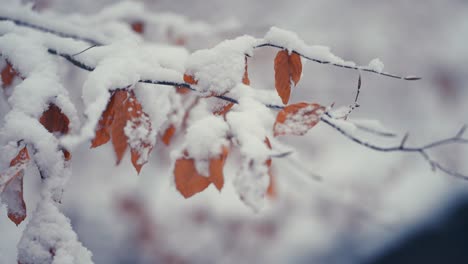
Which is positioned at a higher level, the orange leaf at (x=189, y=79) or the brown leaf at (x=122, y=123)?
the orange leaf at (x=189, y=79)

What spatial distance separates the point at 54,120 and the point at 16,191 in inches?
11.4

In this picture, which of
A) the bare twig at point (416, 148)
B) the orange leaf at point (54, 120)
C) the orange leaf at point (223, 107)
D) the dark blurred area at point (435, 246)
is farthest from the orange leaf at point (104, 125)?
the dark blurred area at point (435, 246)

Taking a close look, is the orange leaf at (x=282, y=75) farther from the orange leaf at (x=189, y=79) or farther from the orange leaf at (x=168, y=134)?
the orange leaf at (x=168, y=134)

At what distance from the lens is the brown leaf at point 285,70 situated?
1138mm

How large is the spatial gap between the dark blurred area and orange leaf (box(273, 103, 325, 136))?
5551 mm

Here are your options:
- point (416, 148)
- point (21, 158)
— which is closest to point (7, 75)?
point (21, 158)

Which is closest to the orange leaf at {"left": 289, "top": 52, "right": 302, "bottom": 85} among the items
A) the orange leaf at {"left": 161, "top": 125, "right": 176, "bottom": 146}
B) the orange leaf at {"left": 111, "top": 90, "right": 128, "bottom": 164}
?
the orange leaf at {"left": 111, "top": 90, "right": 128, "bottom": 164}

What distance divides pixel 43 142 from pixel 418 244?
621 cm

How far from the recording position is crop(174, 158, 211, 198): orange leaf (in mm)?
973

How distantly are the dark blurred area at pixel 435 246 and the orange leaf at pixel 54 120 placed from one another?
5.86m

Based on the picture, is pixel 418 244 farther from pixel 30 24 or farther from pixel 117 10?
pixel 30 24

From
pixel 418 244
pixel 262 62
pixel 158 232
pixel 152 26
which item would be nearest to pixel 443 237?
pixel 418 244

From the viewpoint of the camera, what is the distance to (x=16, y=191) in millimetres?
1055

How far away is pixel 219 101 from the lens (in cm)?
121
